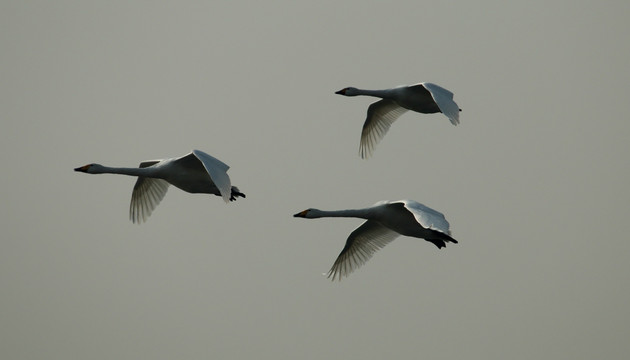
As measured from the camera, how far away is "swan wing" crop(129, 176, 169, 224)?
33344 mm

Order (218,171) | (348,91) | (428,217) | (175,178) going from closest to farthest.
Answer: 1. (428,217)
2. (218,171)
3. (175,178)
4. (348,91)

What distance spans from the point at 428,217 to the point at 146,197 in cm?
1057

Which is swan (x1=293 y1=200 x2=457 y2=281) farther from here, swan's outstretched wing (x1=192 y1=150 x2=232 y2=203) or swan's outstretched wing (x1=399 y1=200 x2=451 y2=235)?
swan's outstretched wing (x1=192 y1=150 x2=232 y2=203)

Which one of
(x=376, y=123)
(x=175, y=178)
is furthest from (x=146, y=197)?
(x=376, y=123)

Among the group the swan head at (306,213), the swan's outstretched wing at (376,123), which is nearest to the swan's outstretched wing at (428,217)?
the swan head at (306,213)

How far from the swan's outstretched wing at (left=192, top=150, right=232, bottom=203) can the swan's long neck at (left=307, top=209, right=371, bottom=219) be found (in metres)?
3.71

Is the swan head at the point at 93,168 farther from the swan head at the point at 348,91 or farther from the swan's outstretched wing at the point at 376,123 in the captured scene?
the swan's outstretched wing at the point at 376,123

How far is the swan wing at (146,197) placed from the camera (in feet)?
109

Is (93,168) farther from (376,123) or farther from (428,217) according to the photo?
(428,217)

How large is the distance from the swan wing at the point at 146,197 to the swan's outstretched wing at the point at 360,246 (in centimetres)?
529

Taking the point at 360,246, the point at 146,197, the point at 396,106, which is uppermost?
the point at 396,106

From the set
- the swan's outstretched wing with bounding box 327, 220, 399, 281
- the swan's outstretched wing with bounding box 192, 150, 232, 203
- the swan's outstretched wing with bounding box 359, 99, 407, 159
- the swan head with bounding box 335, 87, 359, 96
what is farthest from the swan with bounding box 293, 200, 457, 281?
the swan head with bounding box 335, 87, 359, 96

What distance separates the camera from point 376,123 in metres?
35.9

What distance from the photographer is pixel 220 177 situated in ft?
87.8
